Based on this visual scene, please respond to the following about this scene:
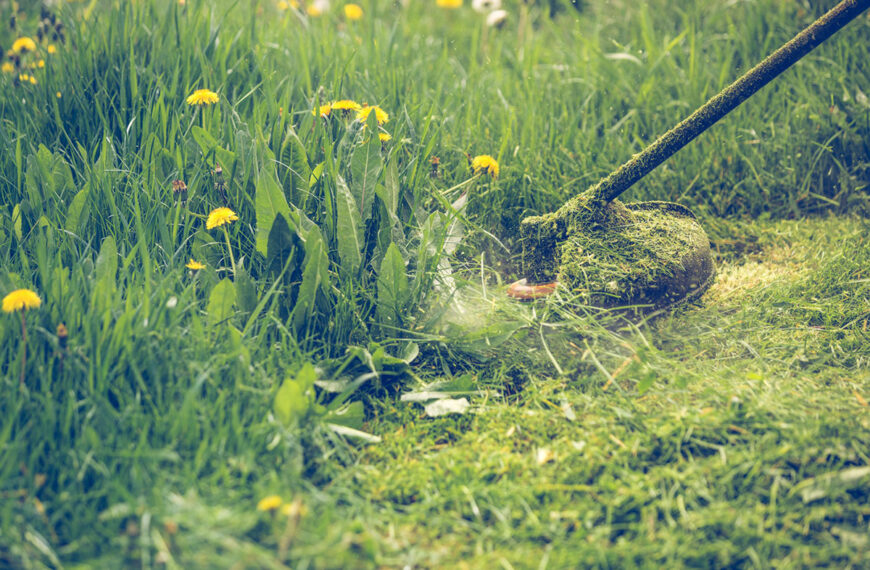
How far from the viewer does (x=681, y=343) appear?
226cm

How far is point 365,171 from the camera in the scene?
2246 millimetres

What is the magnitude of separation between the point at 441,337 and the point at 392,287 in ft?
0.71

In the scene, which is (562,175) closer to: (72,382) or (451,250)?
(451,250)

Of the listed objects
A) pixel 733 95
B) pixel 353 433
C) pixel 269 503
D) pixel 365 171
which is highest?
pixel 733 95

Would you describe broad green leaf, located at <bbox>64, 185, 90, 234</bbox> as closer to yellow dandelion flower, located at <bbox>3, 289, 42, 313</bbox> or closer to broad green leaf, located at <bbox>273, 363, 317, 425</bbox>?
yellow dandelion flower, located at <bbox>3, 289, 42, 313</bbox>

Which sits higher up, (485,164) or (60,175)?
(60,175)

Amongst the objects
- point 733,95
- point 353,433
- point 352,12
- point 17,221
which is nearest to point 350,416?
point 353,433

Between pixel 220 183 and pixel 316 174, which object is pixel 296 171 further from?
pixel 220 183

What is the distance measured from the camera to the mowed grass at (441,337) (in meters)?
1.52

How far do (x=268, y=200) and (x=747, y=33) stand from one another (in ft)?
9.21

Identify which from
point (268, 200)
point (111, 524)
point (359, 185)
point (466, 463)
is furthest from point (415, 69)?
point (111, 524)

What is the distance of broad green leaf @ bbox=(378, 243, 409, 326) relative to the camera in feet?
6.82

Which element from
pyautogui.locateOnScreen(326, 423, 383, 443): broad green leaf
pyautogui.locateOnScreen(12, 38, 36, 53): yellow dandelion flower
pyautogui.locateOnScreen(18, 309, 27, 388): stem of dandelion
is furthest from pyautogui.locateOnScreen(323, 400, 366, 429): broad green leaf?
pyautogui.locateOnScreen(12, 38, 36, 53): yellow dandelion flower

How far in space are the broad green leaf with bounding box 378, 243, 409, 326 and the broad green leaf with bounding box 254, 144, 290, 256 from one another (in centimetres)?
33
